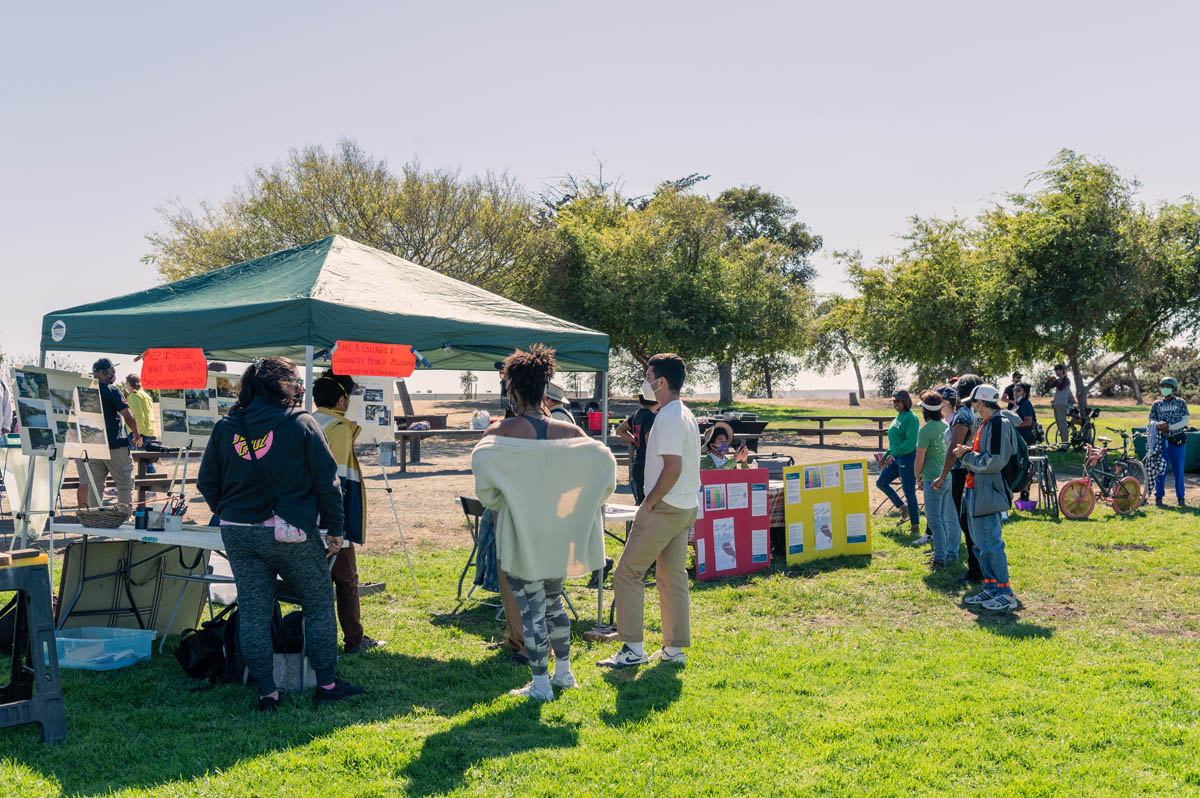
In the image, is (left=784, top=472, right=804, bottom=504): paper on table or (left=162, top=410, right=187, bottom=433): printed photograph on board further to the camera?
(left=784, top=472, right=804, bottom=504): paper on table

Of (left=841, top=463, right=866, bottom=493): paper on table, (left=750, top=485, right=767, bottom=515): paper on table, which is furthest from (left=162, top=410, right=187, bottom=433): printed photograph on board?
(left=841, top=463, right=866, bottom=493): paper on table

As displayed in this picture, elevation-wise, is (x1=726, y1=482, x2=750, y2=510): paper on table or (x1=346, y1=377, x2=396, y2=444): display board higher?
(x1=346, y1=377, x2=396, y2=444): display board

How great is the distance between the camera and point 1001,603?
6.62m

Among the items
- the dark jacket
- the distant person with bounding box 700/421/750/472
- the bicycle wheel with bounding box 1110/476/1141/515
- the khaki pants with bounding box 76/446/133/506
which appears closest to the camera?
the dark jacket

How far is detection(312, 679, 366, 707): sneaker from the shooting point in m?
4.60

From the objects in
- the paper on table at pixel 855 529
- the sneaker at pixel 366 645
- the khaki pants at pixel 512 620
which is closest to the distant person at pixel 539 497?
the khaki pants at pixel 512 620

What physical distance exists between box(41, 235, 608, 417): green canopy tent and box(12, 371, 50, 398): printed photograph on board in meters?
0.66

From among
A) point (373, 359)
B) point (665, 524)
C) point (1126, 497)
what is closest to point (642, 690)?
point (665, 524)

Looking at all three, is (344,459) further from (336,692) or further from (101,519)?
(101,519)

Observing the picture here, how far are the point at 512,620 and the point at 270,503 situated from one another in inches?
70.2

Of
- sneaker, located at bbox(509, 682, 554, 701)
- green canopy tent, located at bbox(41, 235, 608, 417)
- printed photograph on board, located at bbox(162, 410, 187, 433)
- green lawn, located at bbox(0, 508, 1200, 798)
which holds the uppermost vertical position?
green canopy tent, located at bbox(41, 235, 608, 417)

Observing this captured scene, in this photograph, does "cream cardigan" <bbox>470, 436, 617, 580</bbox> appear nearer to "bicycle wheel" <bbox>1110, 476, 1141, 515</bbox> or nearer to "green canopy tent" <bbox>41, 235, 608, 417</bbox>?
"green canopy tent" <bbox>41, 235, 608, 417</bbox>

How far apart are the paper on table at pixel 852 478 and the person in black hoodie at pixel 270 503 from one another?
554 centimetres

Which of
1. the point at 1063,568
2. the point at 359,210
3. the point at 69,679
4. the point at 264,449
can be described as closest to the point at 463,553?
the point at 69,679
